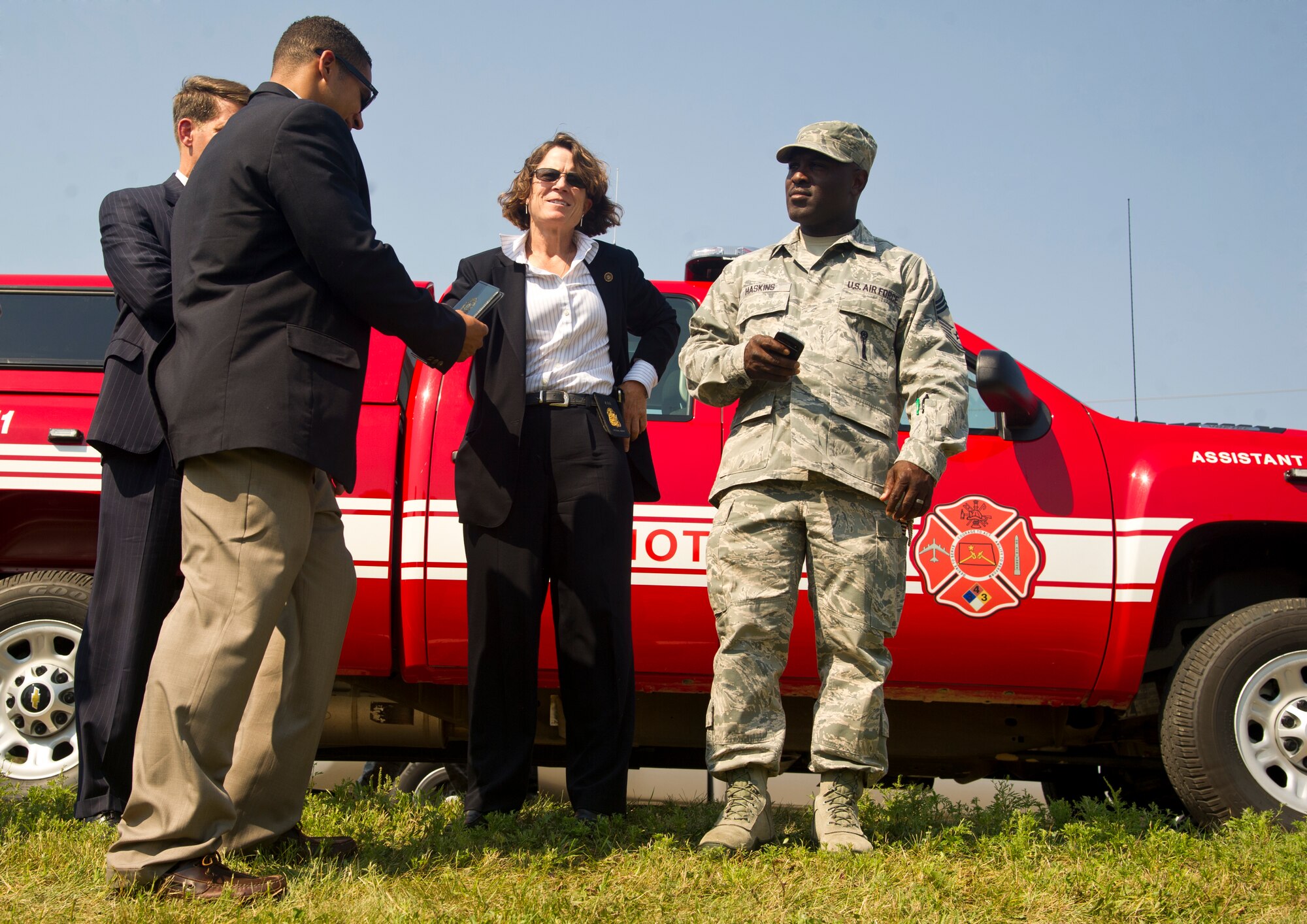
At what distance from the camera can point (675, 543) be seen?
145 inches

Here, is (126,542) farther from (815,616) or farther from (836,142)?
(836,142)

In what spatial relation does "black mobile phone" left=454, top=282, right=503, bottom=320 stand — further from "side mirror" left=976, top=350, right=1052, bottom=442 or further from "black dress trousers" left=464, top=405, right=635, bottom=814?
"side mirror" left=976, top=350, right=1052, bottom=442

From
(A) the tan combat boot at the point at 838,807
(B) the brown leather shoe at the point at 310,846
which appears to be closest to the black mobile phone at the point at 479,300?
(B) the brown leather shoe at the point at 310,846

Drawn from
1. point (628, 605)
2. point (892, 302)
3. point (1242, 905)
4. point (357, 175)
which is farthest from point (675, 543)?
point (1242, 905)

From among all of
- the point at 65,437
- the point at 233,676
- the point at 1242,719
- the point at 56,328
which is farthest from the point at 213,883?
the point at 1242,719

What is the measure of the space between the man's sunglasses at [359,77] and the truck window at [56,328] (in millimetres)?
1786

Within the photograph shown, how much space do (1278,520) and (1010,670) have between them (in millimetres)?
1035

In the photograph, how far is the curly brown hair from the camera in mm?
3404

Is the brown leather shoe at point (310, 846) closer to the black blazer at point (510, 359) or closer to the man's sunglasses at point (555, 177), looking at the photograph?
the black blazer at point (510, 359)

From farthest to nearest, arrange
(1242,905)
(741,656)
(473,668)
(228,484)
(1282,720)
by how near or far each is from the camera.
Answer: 1. (1282,720)
2. (473,668)
3. (741,656)
4. (1242,905)
5. (228,484)

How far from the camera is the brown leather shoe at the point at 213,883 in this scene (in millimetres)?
2188

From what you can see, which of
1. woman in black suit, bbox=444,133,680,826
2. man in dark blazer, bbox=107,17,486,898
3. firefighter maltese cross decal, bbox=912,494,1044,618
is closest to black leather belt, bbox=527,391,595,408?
woman in black suit, bbox=444,133,680,826

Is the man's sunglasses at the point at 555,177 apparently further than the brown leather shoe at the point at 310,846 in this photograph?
Yes

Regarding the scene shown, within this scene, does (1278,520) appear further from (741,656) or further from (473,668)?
(473,668)
